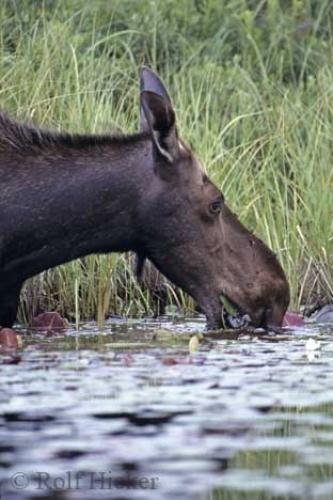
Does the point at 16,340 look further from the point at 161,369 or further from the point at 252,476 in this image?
the point at 252,476

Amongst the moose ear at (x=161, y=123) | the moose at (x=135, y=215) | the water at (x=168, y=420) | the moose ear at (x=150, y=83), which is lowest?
the water at (x=168, y=420)

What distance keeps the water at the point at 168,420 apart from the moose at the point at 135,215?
325 mm

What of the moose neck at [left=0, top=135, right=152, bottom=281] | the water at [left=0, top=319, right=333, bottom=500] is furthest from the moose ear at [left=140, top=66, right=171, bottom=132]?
the water at [left=0, top=319, right=333, bottom=500]

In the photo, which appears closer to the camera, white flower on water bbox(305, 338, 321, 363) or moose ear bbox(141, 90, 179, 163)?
white flower on water bbox(305, 338, 321, 363)

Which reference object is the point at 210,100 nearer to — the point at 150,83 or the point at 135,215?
the point at 150,83

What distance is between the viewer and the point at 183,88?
11641mm

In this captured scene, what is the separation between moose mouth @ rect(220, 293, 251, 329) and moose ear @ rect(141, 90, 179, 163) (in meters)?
0.80

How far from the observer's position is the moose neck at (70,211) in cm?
805

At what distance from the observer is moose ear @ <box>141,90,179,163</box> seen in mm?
7848

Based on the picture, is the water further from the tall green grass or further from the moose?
the tall green grass

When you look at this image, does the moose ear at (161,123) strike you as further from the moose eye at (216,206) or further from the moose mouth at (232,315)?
the moose mouth at (232,315)

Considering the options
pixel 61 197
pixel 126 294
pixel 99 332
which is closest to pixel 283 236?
pixel 126 294

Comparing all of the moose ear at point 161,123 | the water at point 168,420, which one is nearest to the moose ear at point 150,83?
the moose ear at point 161,123

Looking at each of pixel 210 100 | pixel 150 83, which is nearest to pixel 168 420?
pixel 150 83
